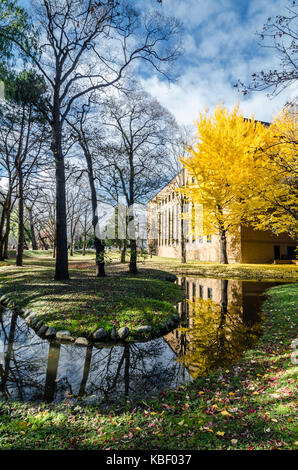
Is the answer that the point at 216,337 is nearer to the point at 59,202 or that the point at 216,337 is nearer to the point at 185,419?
the point at 185,419

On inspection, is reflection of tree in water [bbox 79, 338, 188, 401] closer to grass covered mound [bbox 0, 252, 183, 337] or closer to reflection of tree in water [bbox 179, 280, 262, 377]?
reflection of tree in water [bbox 179, 280, 262, 377]

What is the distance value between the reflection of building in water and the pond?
0.02m

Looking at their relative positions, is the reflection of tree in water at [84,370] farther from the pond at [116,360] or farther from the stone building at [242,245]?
the stone building at [242,245]

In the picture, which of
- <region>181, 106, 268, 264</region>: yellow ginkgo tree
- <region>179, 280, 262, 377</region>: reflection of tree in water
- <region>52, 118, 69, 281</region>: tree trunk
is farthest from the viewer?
<region>181, 106, 268, 264</region>: yellow ginkgo tree

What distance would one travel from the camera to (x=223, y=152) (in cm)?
1569

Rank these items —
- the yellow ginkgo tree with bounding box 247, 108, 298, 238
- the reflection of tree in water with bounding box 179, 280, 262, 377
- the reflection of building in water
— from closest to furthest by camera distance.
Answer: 1. the reflection of tree in water with bounding box 179, 280, 262, 377
2. the reflection of building in water
3. the yellow ginkgo tree with bounding box 247, 108, 298, 238

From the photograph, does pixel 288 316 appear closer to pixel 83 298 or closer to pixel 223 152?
pixel 83 298

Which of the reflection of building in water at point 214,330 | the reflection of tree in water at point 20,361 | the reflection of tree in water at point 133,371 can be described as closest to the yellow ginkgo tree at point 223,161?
the reflection of building in water at point 214,330

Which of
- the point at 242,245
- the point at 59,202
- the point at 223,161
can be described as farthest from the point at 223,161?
the point at 59,202

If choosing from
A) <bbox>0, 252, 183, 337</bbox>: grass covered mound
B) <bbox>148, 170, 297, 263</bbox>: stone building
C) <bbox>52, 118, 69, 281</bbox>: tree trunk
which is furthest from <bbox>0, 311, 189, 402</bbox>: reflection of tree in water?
<bbox>148, 170, 297, 263</bbox>: stone building

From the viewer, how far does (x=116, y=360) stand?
14.6 feet

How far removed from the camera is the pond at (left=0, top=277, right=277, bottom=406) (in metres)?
3.46

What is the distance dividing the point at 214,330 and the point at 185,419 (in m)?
3.41
